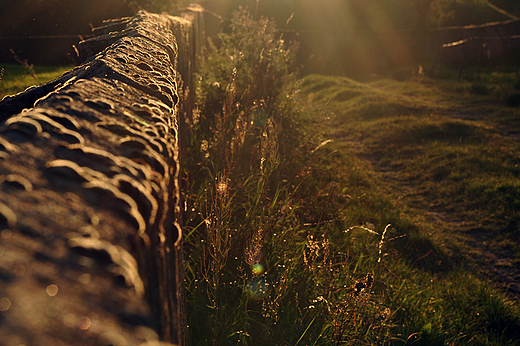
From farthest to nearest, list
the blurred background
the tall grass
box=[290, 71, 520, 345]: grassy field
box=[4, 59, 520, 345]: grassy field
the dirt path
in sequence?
the blurred background → the dirt path → box=[290, 71, 520, 345]: grassy field → box=[4, 59, 520, 345]: grassy field → the tall grass

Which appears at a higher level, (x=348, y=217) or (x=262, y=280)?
(x=262, y=280)

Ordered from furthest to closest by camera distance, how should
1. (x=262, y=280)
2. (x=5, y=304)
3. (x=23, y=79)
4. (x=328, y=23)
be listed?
(x=328, y=23), (x=23, y=79), (x=262, y=280), (x=5, y=304)

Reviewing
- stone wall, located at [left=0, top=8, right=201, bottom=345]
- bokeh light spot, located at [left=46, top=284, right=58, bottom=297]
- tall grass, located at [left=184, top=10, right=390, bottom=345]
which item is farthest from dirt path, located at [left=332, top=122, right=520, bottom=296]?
bokeh light spot, located at [left=46, top=284, right=58, bottom=297]

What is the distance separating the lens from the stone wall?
0.36m

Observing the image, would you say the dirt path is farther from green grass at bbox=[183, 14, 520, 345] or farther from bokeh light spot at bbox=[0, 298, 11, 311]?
bokeh light spot at bbox=[0, 298, 11, 311]

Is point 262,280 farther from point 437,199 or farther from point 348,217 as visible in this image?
point 437,199

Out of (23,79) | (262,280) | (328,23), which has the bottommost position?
(262,280)

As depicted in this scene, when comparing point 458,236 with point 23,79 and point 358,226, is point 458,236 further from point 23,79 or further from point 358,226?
point 23,79

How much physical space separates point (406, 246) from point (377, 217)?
0.50 meters

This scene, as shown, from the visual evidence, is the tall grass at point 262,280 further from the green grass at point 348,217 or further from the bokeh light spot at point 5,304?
the bokeh light spot at point 5,304

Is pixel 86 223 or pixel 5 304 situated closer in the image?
pixel 5 304

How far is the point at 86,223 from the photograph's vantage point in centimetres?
45

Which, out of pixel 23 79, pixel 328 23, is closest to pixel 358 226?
pixel 23 79

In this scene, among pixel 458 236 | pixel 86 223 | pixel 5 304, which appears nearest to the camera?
pixel 5 304
